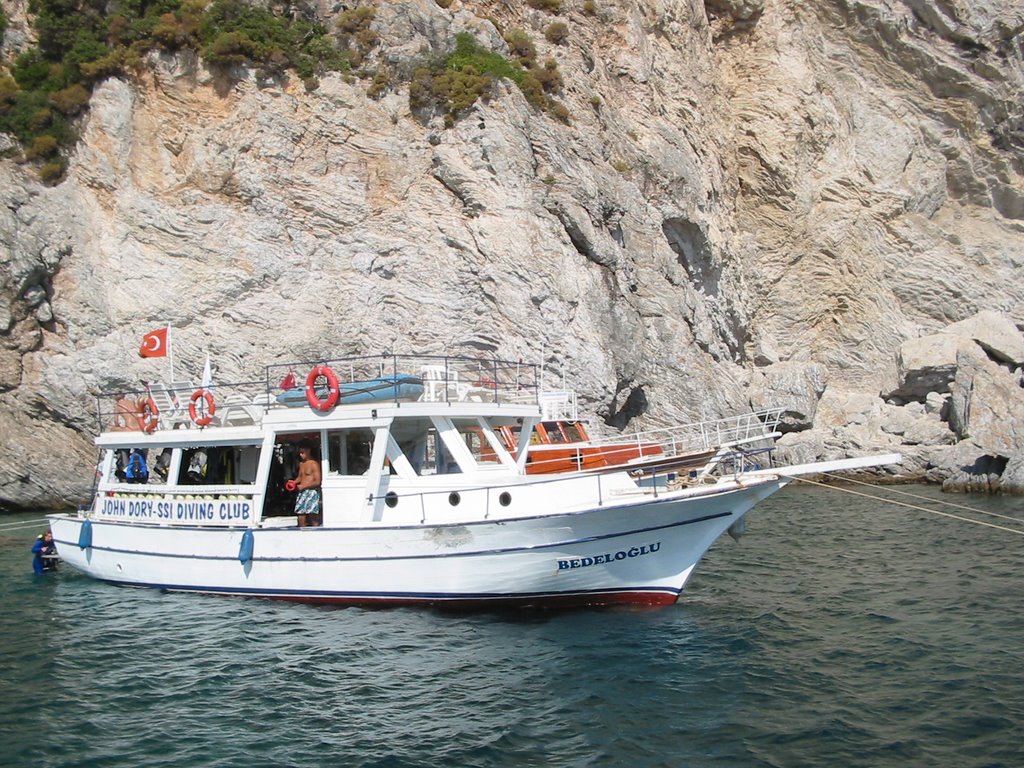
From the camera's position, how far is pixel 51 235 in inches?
1083

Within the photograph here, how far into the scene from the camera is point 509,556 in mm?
12422

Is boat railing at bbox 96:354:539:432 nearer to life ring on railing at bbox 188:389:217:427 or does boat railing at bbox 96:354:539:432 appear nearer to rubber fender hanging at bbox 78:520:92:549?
life ring on railing at bbox 188:389:217:427

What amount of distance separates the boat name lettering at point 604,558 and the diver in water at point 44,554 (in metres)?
10.7

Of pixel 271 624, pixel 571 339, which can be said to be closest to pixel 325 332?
pixel 571 339

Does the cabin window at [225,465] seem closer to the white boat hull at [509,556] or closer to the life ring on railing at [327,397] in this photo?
the white boat hull at [509,556]

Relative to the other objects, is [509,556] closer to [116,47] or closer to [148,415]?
[148,415]

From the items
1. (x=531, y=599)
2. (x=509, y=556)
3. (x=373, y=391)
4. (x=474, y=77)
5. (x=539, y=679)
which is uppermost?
(x=474, y=77)

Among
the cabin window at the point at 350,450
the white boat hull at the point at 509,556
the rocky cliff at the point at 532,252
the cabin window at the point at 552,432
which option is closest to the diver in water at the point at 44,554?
the white boat hull at the point at 509,556

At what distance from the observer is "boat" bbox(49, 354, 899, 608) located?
1241cm

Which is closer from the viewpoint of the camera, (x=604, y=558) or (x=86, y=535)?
(x=604, y=558)

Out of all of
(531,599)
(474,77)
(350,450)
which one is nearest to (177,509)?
(350,450)

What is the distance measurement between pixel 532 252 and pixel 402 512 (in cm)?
1588

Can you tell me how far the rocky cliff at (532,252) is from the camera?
2683 centimetres

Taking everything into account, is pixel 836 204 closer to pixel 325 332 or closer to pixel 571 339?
pixel 571 339
